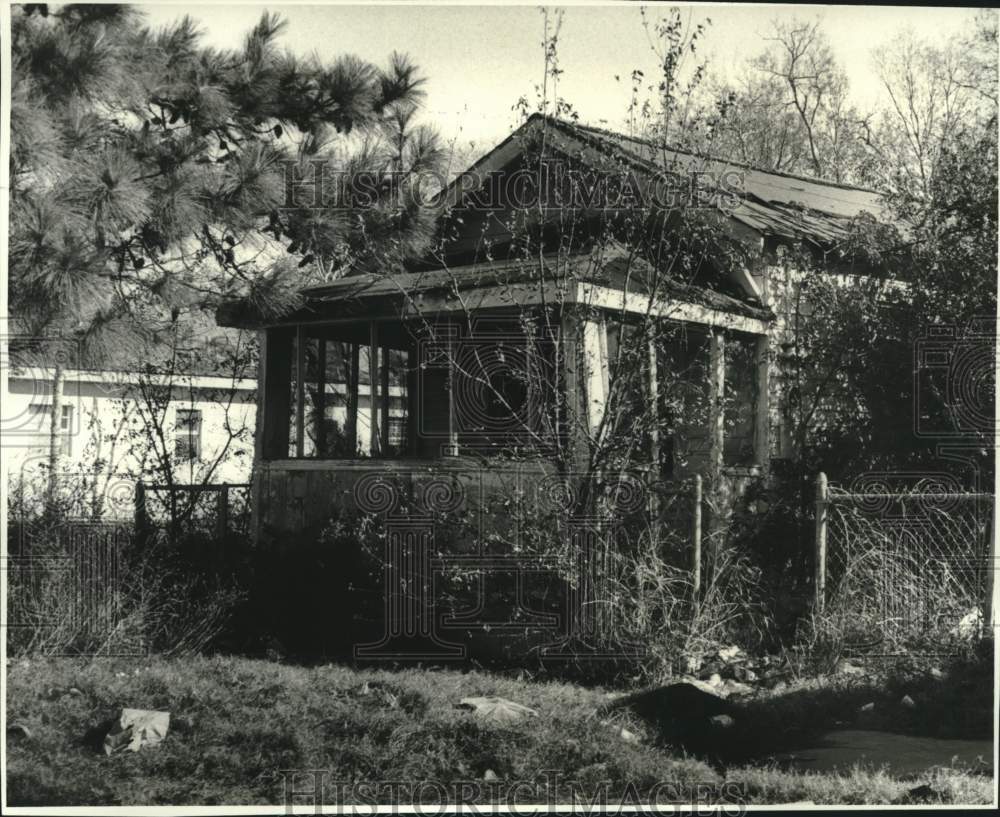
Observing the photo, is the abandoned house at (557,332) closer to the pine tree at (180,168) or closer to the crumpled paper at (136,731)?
→ the pine tree at (180,168)

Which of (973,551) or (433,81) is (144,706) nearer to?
(433,81)

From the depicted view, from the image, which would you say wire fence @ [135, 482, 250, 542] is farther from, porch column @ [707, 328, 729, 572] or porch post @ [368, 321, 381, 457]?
porch column @ [707, 328, 729, 572]

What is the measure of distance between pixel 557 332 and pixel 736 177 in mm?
3057

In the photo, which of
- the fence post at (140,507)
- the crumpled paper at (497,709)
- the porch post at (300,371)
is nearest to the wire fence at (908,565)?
the crumpled paper at (497,709)

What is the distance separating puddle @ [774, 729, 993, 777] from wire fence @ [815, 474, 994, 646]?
1190 millimetres

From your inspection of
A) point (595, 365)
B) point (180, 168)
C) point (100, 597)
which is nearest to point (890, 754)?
point (595, 365)

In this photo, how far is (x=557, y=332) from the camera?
9312mm

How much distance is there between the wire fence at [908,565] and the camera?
26.9 ft

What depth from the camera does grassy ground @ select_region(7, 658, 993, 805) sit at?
6.48 metres

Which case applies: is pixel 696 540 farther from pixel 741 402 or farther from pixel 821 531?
pixel 741 402

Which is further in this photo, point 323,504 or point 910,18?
point 323,504

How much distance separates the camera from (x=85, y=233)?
6.99 meters

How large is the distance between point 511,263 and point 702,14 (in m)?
2.69

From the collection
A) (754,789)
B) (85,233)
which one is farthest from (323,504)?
(754,789)
